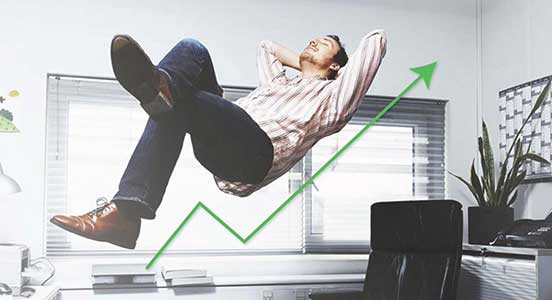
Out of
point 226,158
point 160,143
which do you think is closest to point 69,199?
point 160,143

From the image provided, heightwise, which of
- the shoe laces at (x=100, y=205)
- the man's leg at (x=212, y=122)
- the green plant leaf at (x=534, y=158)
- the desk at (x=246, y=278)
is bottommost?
the desk at (x=246, y=278)

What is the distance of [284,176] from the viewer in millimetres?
3402

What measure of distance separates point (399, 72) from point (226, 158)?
103 centimetres

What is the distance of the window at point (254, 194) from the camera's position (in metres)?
3.21

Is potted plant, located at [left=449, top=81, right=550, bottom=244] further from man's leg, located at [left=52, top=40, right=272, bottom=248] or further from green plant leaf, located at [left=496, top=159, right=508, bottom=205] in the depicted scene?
man's leg, located at [left=52, top=40, right=272, bottom=248]

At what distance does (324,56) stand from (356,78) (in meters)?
0.19

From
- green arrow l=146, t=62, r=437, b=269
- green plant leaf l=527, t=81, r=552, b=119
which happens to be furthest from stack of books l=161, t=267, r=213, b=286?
green plant leaf l=527, t=81, r=552, b=119

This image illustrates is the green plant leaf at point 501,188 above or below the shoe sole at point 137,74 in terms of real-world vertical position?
below

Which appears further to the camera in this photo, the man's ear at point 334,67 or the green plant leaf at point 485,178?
the green plant leaf at point 485,178

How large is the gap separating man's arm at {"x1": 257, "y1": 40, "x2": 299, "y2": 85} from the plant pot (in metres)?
1.15

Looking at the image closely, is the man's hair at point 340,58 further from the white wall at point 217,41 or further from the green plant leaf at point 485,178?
the green plant leaf at point 485,178

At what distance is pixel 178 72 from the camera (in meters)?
3.13

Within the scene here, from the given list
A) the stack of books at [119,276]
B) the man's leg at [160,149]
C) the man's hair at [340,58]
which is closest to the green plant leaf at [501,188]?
the man's hair at [340,58]

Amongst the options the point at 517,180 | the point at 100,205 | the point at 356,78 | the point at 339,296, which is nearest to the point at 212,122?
the point at 100,205
